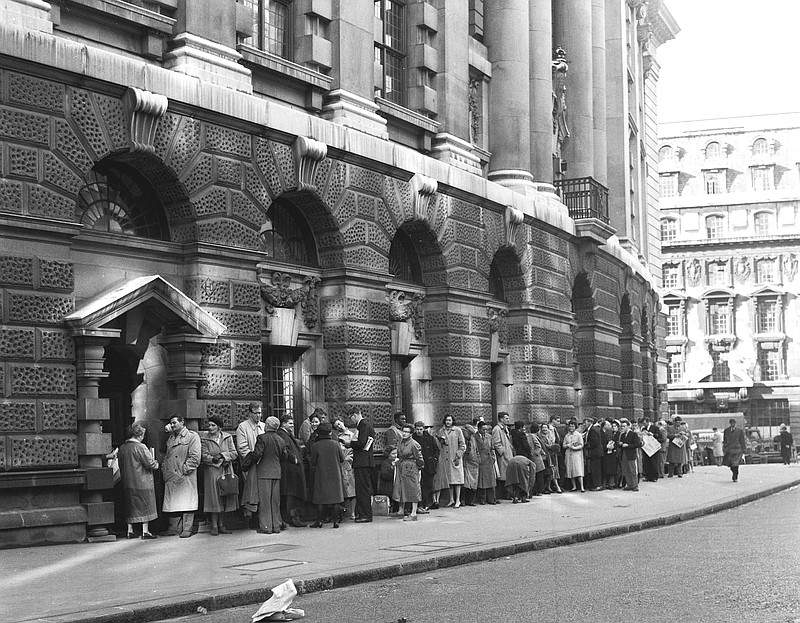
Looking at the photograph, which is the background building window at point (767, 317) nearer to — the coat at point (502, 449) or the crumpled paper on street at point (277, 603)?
the coat at point (502, 449)

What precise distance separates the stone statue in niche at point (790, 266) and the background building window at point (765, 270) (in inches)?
36.6

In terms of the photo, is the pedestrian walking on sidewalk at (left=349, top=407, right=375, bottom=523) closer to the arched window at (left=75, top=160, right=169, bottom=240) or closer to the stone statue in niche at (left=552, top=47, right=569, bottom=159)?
the arched window at (left=75, top=160, right=169, bottom=240)

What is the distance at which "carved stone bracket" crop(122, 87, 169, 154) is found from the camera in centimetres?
1903

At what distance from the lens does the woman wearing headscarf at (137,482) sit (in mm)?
18250

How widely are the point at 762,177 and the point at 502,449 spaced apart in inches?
3162

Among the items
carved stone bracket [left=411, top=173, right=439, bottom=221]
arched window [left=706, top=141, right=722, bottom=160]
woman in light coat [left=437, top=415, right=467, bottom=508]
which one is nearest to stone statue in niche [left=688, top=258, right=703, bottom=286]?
arched window [left=706, top=141, right=722, bottom=160]

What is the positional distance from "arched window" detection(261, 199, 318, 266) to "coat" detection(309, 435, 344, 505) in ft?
13.4

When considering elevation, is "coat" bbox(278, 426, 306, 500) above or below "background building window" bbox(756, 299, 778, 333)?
below

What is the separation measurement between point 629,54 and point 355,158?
3024cm

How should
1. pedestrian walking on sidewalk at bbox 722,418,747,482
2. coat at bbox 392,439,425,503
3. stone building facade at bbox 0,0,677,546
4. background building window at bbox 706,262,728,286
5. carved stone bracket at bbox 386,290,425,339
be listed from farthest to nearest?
1. background building window at bbox 706,262,728,286
2. pedestrian walking on sidewalk at bbox 722,418,747,482
3. carved stone bracket at bbox 386,290,425,339
4. coat at bbox 392,439,425,503
5. stone building facade at bbox 0,0,677,546

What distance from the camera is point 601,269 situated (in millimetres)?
39812

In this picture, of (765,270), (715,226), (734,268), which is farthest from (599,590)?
(715,226)

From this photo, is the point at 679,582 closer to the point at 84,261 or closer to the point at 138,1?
the point at 84,261

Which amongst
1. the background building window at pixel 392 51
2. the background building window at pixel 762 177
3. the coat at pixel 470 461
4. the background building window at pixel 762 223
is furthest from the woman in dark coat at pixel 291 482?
the background building window at pixel 762 177
